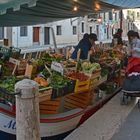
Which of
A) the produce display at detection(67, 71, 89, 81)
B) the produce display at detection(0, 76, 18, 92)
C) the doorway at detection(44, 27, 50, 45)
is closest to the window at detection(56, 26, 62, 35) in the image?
the doorway at detection(44, 27, 50, 45)

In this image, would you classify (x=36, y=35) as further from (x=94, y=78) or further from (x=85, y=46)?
(x=94, y=78)

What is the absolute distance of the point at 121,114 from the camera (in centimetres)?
639

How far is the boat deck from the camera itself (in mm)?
5215

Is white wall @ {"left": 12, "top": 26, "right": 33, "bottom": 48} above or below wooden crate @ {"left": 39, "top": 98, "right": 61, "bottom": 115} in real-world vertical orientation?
above

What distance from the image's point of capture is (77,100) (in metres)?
6.84

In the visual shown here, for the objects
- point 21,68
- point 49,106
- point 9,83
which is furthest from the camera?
point 21,68

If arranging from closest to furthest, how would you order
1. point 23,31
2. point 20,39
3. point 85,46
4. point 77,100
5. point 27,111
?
1. point 27,111
2. point 77,100
3. point 85,46
4. point 20,39
5. point 23,31

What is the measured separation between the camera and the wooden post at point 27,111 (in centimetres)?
398

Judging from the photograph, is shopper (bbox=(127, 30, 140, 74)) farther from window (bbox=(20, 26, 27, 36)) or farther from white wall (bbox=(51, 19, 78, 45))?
white wall (bbox=(51, 19, 78, 45))

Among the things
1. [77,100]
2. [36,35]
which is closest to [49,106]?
[77,100]

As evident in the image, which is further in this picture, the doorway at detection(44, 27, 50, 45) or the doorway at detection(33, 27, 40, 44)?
the doorway at detection(44, 27, 50, 45)

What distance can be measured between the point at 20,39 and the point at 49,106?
82.4 ft

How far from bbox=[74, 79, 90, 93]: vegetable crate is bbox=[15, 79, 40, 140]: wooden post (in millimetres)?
2270

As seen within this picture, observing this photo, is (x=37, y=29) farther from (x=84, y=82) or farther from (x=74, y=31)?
(x=84, y=82)
